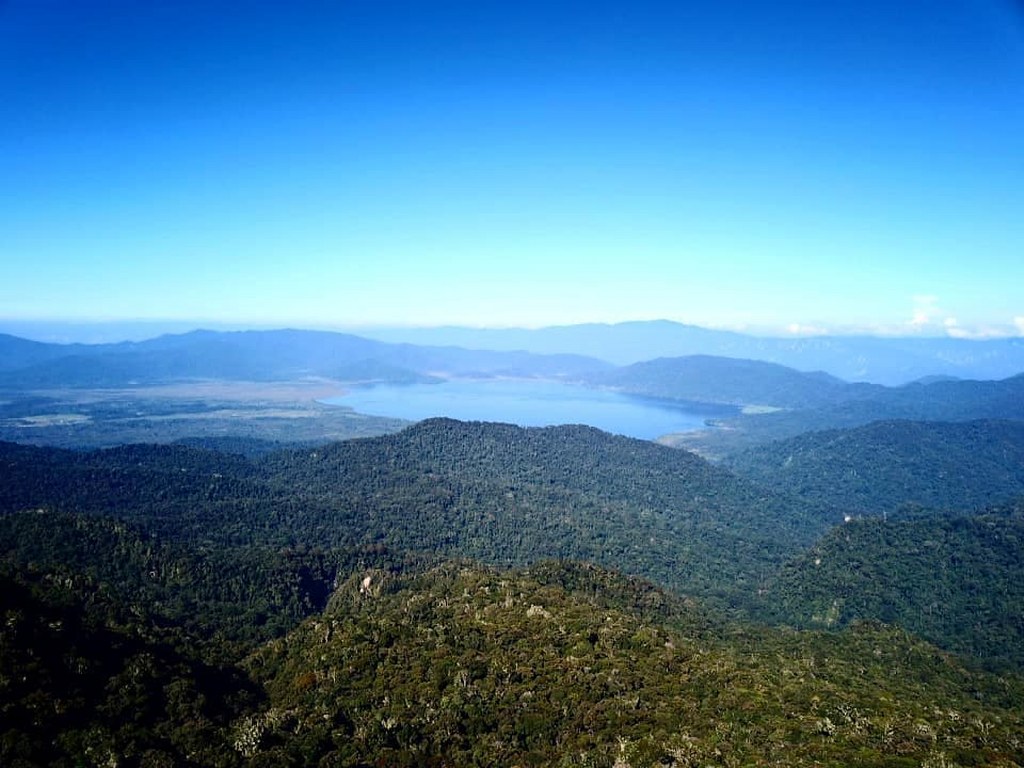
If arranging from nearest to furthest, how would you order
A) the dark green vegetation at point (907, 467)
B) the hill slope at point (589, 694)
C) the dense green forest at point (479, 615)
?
the hill slope at point (589, 694) < the dense green forest at point (479, 615) < the dark green vegetation at point (907, 467)

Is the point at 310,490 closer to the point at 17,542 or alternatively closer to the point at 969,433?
the point at 17,542

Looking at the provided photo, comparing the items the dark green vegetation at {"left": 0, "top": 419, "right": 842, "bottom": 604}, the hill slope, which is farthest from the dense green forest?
the dark green vegetation at {"left": 0, "top": 419, "right": 842, "bottom": 604}

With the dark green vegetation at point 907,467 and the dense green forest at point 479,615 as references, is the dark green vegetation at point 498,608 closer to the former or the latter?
the dense green forest at point 479,615

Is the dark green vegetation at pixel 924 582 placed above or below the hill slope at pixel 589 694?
below

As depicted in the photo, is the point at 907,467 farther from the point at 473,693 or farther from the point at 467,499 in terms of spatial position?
the point at 473,693

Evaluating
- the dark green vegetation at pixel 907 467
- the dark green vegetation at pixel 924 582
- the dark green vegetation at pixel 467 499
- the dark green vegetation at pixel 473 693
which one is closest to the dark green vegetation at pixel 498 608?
the dark green vegetation at pixel 473 693

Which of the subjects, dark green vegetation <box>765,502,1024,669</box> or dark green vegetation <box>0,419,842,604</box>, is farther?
dark green vegetation <box>0,419,842,604</box>

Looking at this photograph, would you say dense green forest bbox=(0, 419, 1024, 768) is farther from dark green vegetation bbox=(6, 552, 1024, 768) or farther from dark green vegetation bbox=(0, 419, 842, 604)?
dark green vegetation bbox=(0, 419, 842, 604)

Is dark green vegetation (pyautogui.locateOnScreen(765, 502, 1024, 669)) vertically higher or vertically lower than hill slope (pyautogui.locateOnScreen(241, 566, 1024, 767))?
lower
